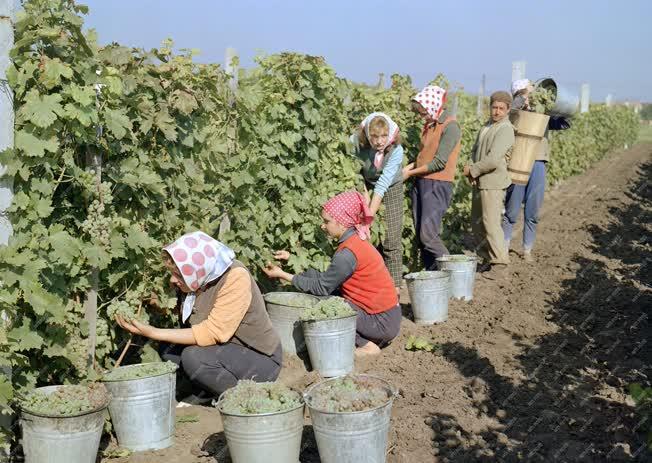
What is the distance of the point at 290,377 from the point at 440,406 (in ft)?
3.65

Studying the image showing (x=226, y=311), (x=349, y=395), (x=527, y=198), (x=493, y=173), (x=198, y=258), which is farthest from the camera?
(x=527, y=198)

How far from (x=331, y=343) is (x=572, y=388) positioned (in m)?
1.61

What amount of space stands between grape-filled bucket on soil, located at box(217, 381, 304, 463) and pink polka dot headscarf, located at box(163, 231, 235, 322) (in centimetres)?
81

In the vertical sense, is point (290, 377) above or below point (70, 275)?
below

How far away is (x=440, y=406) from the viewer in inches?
183

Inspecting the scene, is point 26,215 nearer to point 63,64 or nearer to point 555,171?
point 63,64

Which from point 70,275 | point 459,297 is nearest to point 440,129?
point 459,297

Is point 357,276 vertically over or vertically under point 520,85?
under

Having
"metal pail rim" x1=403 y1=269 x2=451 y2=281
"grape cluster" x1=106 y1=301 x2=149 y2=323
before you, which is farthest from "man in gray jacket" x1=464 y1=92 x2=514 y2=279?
"grape cluster" x1=106 y1=301 x2=149 y2=323

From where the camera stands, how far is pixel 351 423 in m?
3.56

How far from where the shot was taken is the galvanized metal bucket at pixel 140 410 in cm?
387

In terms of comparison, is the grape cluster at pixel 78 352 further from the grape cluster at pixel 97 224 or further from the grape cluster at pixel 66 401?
the grape cluster at pixel 97 224

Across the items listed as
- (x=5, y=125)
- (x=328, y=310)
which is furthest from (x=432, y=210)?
(x=5, y=125)

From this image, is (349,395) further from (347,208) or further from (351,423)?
(347,208)
